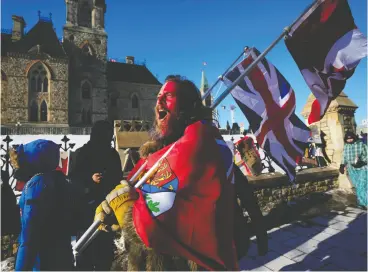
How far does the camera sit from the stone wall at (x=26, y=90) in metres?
26.2

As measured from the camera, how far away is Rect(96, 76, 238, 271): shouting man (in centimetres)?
120

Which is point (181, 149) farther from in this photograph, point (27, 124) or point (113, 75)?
point (113, 75)

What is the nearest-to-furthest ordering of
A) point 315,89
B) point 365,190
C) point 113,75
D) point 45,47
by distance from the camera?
point 315,89 → point 365,190 → point 45,47 → point 113,75

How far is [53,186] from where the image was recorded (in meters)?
1.90

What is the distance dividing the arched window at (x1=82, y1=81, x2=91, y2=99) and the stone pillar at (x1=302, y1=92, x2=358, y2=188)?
3018 centimetres

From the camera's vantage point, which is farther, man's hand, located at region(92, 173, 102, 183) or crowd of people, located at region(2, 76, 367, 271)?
man's hand, located at region(92, 173, 102, 183)

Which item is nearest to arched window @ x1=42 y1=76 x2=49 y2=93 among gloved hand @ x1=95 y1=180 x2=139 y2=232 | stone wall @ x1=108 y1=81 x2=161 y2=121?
stone wall @ x1=108 y1=81 x2=161 y2=121

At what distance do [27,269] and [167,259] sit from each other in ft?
4.12

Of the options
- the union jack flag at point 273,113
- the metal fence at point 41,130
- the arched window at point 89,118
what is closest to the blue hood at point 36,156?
the union jack flag at point 273,113

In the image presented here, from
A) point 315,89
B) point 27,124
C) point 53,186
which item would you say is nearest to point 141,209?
point 53,186

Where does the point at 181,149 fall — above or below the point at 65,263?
above

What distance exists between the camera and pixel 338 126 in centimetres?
700

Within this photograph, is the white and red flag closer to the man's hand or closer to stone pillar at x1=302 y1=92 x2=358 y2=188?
the man's hand

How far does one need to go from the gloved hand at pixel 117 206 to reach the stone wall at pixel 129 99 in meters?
34.0
